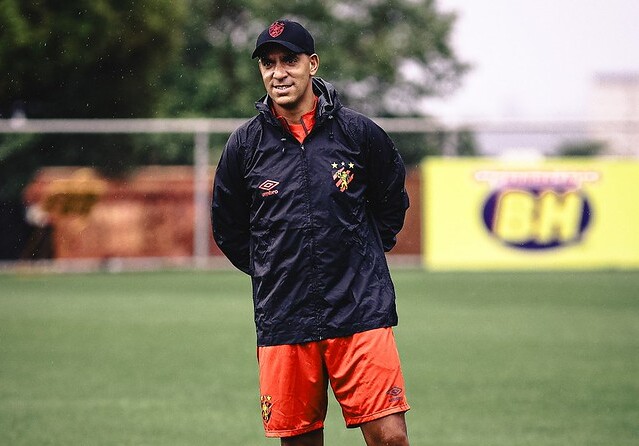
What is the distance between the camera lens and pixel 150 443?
7.25 metres

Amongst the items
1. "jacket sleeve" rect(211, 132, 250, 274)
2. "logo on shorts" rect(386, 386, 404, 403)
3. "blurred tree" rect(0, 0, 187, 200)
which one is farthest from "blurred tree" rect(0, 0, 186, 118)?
"logo on shorts" rect(386, 386, 404, 403)

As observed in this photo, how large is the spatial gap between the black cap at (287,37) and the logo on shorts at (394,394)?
1.35 meters

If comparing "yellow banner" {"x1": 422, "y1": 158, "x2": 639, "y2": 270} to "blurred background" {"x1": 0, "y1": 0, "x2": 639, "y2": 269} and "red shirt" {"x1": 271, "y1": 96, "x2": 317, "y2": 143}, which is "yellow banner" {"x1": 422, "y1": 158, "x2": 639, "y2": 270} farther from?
"red shirt" {"x1": 271, "y1": 96, "x2": 317, "y2": 143}

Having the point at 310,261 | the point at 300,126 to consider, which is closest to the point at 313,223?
the point at 310,261

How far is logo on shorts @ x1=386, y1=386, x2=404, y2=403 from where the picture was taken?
4.89 m

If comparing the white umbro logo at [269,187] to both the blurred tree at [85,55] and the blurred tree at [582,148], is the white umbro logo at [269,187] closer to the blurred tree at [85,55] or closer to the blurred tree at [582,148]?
the blurred tree at [85,55]

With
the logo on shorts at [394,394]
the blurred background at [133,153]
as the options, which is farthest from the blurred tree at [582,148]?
the logo on shorts at [394,394]

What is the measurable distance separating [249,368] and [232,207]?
5620 millimetres

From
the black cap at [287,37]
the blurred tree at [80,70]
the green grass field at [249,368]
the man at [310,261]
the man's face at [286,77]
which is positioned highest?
the blurred tree at [80,70]

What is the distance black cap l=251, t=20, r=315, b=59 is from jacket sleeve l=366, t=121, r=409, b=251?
42 centimetres

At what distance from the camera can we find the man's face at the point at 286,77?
497 cm

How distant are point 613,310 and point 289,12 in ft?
99.9

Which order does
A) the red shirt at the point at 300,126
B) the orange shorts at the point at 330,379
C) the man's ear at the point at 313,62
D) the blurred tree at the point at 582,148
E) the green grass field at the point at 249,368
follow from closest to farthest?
the orange shorts at the point at 330,379 < the red shirt at the point at 300,126 < the man's ear at the point at 313,62 < the green grass field at the point at 249,368 < the blurred tree at the point at 582,148

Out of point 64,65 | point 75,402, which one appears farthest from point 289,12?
point 75,402
